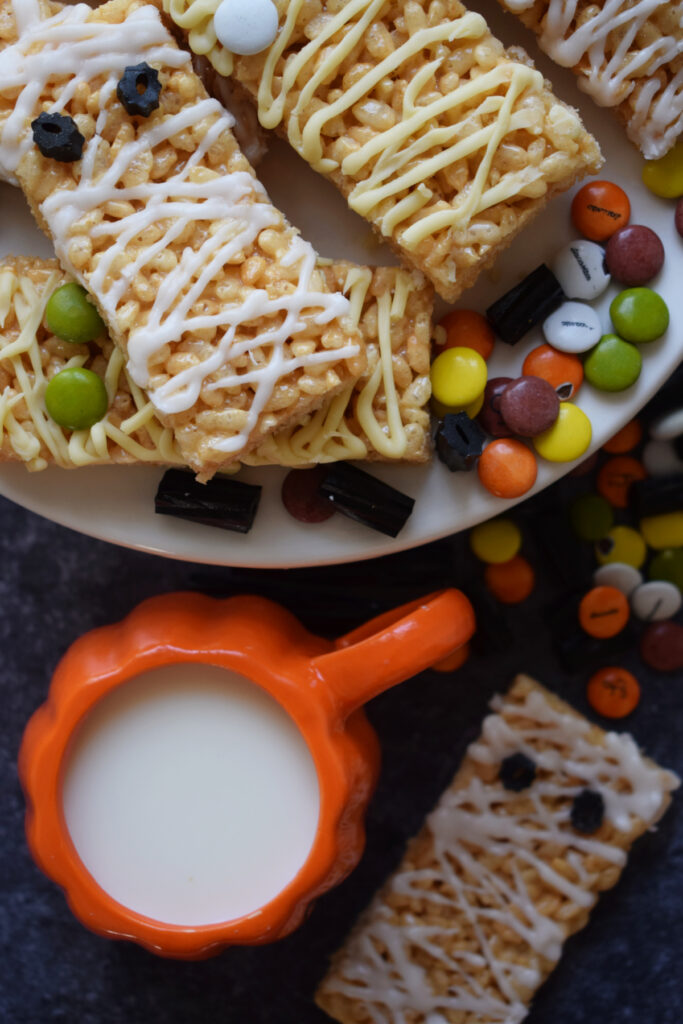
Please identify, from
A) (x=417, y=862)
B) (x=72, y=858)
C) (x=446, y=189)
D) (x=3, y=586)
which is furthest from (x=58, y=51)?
(x=417, y=862)

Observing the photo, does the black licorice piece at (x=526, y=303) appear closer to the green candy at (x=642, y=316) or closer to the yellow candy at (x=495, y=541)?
the green candy at (x=642, y=316)

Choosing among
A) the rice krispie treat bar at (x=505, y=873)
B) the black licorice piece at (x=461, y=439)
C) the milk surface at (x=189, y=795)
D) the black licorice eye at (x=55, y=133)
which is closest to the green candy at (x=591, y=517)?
the rice krispie treat bar at (x=505, y=873)

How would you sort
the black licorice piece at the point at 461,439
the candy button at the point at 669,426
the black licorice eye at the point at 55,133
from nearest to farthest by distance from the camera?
the black licorice eye at the point at 55,133, the black licorice piece at the point at 461,439, the candy button at the point at 669,426

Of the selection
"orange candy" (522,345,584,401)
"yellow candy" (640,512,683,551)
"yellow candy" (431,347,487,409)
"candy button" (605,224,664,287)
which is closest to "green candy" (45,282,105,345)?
"yellow candy" (431,347,487,409)

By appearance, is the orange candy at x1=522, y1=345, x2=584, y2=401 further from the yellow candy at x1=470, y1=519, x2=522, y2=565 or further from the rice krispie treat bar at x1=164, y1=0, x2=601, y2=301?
the yellow candy at x1=470, y1=519, x2=522, y2=565

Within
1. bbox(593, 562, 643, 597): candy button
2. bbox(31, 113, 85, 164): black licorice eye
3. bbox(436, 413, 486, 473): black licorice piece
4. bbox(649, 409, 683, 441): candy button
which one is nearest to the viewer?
bbox(31, 113, 85, 164): black licorice eye

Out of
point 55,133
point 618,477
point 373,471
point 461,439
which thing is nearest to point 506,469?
point 461,439
